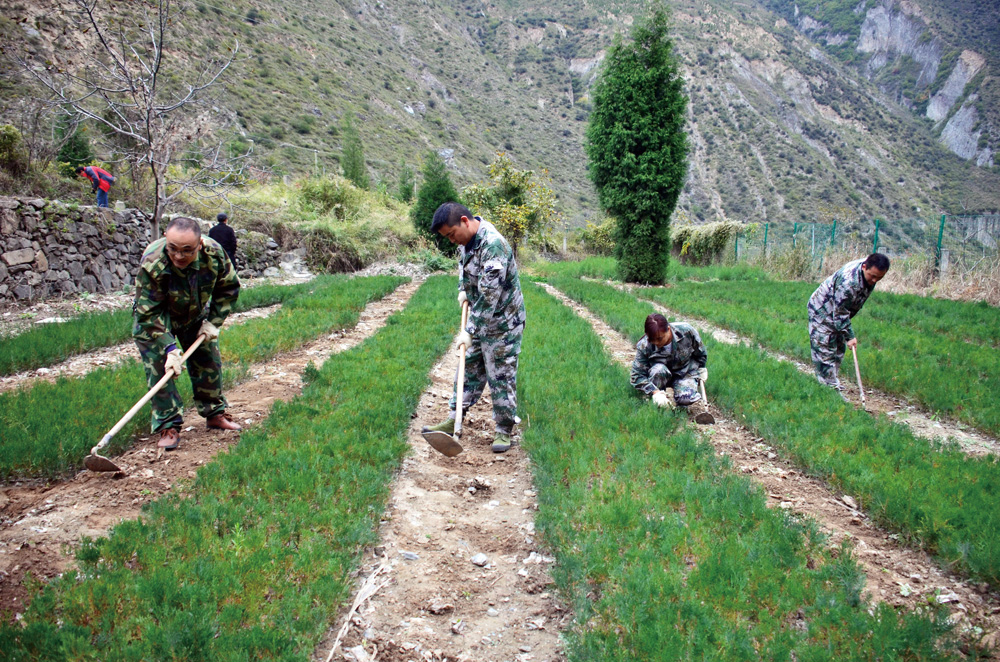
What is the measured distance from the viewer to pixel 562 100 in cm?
7794

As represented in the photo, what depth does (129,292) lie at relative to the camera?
1326 cm

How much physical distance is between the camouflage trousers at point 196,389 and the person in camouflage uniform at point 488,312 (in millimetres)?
2125

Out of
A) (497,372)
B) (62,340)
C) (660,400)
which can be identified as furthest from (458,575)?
(62,340)

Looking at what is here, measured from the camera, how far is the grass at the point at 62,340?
6953 mm

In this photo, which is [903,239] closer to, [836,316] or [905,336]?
[905,336]

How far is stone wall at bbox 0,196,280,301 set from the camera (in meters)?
11.0

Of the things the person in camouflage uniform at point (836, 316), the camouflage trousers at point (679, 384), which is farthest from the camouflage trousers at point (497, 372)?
the person in camouflage uniform at point (836, 316)

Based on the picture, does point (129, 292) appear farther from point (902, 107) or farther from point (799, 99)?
point (902, 107)

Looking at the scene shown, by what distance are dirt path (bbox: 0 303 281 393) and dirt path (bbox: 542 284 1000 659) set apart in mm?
7266

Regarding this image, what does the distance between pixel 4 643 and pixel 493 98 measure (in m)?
73.6

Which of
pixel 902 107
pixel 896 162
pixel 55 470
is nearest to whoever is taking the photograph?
pixel 55 470

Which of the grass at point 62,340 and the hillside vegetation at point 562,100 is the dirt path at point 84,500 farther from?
the hillside vegetation at point 562,100

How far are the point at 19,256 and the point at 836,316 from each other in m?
14.3

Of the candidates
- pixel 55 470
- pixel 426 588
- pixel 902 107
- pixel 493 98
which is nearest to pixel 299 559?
pixel 426 588
